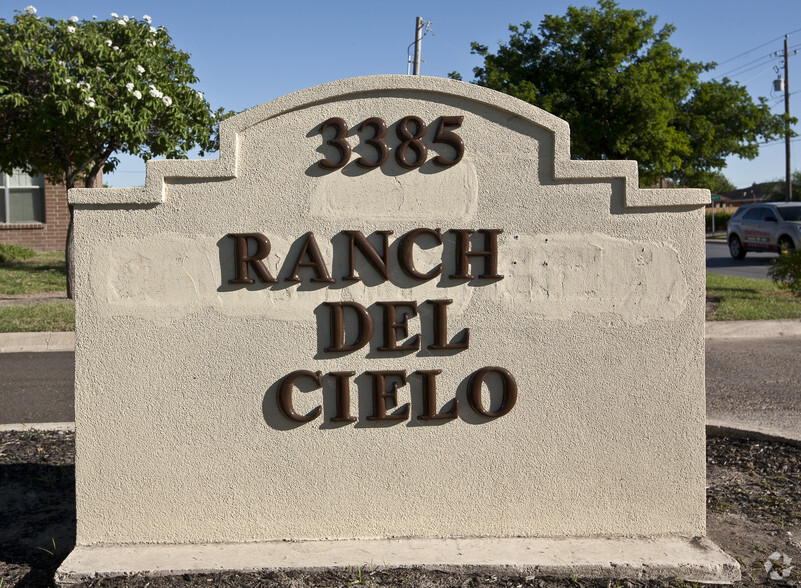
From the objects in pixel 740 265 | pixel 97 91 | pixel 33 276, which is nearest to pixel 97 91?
pixel 97 91

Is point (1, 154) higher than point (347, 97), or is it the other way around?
point (1, 154)

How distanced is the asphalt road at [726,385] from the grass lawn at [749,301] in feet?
3.99

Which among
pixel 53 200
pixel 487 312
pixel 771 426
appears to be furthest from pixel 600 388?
pixel 53 200

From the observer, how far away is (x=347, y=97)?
3.83m

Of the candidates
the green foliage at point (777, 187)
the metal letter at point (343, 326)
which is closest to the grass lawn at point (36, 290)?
the metal letter at point (343, 326)

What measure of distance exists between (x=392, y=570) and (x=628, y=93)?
19269 millimetres

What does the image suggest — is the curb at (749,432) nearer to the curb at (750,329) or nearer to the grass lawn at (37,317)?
the curb at (750,329)

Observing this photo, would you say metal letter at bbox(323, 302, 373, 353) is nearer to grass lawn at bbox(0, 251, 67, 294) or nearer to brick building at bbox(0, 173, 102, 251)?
grass lawn at bbox(0, 251, 67, 294)

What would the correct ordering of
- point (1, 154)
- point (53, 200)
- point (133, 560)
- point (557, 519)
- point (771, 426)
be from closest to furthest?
1. point (133, 560)
2. point (557, 519)
3. point (771, 426)
4. point (1, 154)
5. point (53, 200)

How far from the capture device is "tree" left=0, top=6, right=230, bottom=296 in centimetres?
1195

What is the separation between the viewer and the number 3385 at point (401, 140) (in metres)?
3.81

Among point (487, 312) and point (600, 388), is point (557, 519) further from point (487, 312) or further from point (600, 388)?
point (487, 312)

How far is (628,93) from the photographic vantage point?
21.0 metres

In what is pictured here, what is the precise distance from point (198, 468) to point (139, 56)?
10131 mm
